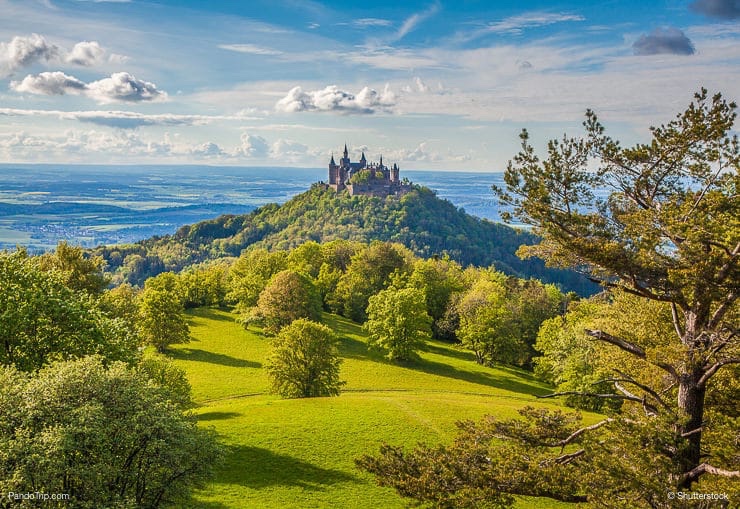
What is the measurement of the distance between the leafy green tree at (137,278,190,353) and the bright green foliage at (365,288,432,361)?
64.4 ft

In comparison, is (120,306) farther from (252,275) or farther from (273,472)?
(252,275)

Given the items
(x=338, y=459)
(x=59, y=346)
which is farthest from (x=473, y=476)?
(x=59, y=346)

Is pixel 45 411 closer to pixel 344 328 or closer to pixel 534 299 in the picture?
pixel 344 328

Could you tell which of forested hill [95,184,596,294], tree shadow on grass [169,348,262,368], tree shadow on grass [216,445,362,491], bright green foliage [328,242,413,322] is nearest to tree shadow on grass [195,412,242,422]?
tree shadow on grass [216,445,362,491]

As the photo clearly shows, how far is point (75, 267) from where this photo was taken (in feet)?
126

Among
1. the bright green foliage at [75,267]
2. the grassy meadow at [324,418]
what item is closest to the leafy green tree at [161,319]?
the grassy meadow at [324,418]

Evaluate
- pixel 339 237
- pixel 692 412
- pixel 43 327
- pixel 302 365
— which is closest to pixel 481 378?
pixel 302 365

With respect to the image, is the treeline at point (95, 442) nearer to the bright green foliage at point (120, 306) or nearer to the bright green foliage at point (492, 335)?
the bright green foliage at point (120, 306)

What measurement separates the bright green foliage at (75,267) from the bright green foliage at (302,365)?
14403mm

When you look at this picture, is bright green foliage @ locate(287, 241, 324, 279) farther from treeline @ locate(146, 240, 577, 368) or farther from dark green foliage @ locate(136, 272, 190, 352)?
dark green foliage @ locate(136, 272, 190, 352)

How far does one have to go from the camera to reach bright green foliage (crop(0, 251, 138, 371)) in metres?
19.4

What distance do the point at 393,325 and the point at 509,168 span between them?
43255 mm

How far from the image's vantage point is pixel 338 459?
928 inches

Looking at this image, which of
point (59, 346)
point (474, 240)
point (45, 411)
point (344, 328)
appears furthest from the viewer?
point (474, 240)
